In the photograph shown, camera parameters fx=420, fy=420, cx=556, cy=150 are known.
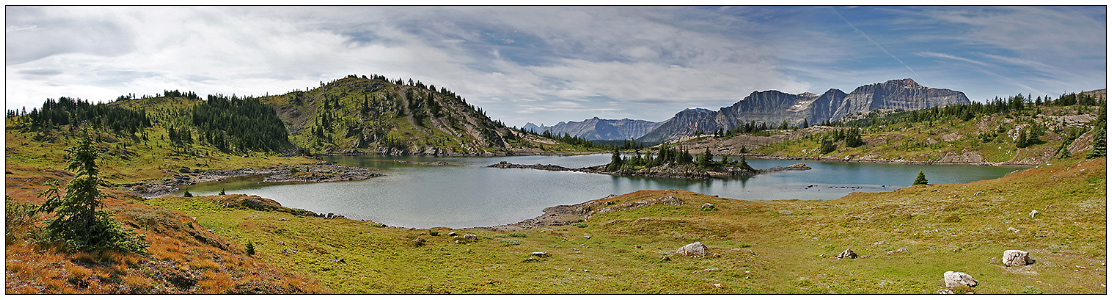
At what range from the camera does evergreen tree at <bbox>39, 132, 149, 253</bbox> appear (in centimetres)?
1550

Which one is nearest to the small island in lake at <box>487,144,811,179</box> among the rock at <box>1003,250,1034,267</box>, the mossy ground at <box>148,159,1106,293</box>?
the mossy ground at <box>148,159,1106,293</box>

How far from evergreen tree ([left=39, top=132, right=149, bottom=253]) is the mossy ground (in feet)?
23.0

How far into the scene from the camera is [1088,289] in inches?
625

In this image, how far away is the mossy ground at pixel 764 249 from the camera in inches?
778

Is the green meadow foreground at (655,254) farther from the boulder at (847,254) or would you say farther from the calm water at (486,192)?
the calm water at (486,192)

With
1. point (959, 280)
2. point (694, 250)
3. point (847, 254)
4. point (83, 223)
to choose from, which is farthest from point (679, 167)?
point (83, 223)

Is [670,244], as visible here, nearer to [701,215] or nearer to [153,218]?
[701,215]

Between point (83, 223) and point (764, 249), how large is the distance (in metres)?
36.1

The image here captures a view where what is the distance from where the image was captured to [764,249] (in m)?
30.3

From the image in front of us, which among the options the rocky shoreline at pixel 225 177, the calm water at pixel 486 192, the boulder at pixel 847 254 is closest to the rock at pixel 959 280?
the boulder at pixel 847 254

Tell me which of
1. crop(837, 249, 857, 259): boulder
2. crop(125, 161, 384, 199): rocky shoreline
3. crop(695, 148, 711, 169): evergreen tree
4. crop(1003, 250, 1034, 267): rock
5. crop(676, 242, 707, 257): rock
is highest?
crop(695, 148, 711, 169): evergreen tree

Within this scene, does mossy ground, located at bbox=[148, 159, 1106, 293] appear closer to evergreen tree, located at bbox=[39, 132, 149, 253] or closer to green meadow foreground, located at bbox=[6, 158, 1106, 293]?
green meadow foreground, located at bbox=[6, 158, 1106, 293]

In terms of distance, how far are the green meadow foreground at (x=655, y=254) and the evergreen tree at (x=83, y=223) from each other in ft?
1.80

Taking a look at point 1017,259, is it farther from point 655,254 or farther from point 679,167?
point 679,167
